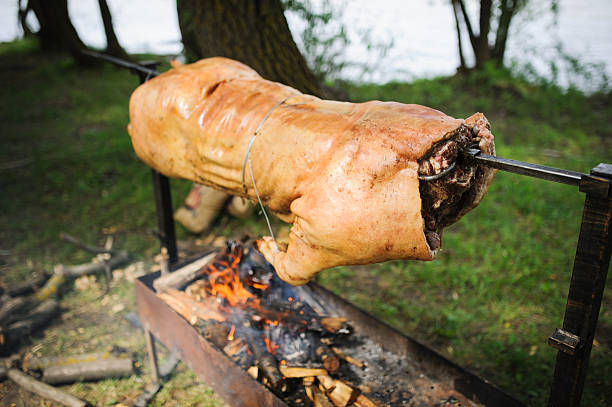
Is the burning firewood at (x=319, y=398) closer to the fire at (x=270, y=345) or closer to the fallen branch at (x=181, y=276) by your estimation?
the fire at (x=270, y=345)

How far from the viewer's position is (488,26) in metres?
8.34

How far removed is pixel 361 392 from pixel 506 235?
9.59 ft

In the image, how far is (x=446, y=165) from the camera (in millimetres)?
1764

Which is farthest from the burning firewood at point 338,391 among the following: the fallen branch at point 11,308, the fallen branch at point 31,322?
the fallen branch at point 11,308

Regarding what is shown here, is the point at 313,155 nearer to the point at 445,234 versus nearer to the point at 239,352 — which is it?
the point at 239,352

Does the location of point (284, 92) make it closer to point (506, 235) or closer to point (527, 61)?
point (506, 235)

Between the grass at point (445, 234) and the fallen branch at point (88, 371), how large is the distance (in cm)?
6

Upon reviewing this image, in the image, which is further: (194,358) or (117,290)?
(117,290)

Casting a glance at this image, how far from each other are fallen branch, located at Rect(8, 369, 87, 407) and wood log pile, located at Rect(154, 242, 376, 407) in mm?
833

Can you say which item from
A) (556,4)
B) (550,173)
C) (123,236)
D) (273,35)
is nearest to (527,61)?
(556,4)

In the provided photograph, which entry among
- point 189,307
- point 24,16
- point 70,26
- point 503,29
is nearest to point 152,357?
point 189,307

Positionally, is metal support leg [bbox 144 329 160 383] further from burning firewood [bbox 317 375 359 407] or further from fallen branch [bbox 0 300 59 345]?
burning firewood [bbox 317 375 359 407]

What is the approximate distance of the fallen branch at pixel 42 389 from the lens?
2855 mm

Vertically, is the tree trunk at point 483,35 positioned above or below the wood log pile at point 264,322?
above
